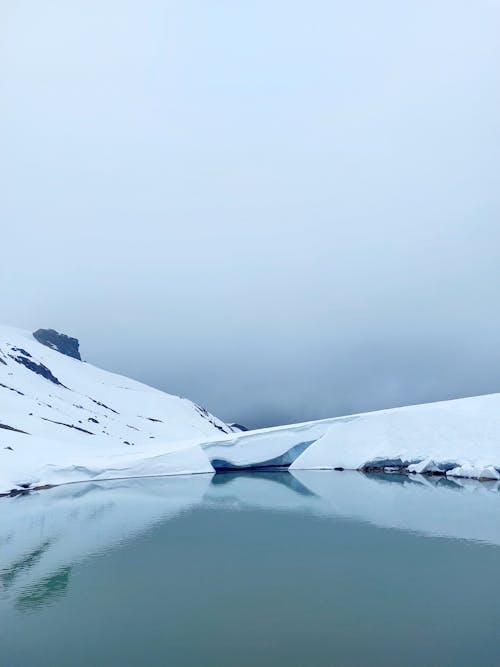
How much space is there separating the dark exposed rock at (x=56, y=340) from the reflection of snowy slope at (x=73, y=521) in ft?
287

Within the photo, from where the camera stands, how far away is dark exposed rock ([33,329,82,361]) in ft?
351

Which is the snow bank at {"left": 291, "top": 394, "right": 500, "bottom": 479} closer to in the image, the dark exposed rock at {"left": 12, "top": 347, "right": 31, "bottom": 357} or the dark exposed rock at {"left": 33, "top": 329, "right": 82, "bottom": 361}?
the dark exposed rock at {"left": 12, "top": 347, "right": 31, "bottom": 357}

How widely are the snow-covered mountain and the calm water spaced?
10.3 meters

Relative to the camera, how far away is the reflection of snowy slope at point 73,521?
434 inches

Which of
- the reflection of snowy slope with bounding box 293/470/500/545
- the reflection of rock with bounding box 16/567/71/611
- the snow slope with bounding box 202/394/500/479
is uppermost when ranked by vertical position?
the snow slope with bounding box 202/394/500/479

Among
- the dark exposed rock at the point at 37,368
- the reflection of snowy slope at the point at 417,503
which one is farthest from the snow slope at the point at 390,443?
the dark exposed rock at the point at 37,368

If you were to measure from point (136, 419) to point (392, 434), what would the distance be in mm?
44583

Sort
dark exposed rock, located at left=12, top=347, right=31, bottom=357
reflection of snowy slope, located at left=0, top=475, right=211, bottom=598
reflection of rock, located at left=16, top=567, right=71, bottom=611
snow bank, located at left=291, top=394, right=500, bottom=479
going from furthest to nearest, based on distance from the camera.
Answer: dark exposed rock, located at left=12, top=347, right=31, bottom=357, snow bank, located at left=291, top=394, right=500, bottom=479, reflection of snowy slope, located at left=0, top=475, right=211, bottom=598, reflection of rock, located at left=16, top=567, right=71, bottom=611

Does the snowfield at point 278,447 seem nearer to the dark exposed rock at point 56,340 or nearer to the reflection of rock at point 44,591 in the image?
the reflection of rock at point 44,591

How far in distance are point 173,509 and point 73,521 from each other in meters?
3.62

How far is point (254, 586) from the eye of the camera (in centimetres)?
905

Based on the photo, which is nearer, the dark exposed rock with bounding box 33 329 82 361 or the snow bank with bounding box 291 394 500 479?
the snow bank with bounding box 291 394 500 479

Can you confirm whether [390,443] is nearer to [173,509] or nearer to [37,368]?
[173,509]

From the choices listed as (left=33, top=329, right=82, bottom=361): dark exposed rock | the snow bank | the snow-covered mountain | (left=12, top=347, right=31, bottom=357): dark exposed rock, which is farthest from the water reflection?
(left=33, top=329, right=82, bottom=361): dark exposed rock
